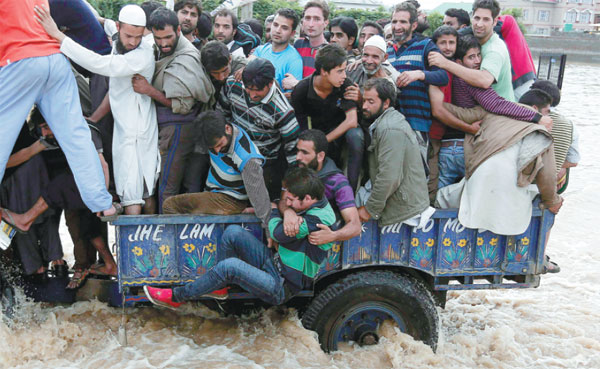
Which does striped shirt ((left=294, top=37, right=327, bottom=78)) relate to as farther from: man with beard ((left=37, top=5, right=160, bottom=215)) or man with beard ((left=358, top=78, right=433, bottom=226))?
man with beard ((left=37, top=5, right=160, bottom=215))

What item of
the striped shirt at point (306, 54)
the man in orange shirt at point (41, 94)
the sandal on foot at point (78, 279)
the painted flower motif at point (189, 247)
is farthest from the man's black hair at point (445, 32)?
the sandal on foot at point (78, 279)

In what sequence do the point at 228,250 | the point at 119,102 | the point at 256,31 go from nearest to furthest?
1. the point at 228,250
2. the point at 119,102
3. the point at 256,31

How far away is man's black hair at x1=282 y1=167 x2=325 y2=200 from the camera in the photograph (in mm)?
3564

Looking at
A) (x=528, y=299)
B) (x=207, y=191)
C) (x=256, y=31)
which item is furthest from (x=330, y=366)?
(x=256, y=31)

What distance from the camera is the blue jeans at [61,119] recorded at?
3.53 m

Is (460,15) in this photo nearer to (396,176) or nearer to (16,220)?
(396,176)

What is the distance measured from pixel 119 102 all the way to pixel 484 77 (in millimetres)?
2720

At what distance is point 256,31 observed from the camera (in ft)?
23.5

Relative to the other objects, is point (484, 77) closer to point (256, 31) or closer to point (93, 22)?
point (93, 22)

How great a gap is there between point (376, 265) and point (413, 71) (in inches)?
59.5

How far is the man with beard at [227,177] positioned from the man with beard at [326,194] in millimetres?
207

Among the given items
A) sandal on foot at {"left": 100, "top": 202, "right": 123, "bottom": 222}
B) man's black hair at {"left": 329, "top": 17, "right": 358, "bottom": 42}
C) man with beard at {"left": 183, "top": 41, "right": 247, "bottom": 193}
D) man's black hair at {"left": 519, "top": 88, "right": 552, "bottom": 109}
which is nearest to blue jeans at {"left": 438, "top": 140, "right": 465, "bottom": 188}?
man's black hair at {"left": 519, "top": 88, "right": 552, "bottom": 109}

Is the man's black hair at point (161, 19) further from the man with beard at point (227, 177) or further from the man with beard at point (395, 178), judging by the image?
the man with beard at point (395, 178)

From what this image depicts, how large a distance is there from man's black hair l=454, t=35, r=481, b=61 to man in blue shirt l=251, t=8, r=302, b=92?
1.40m
